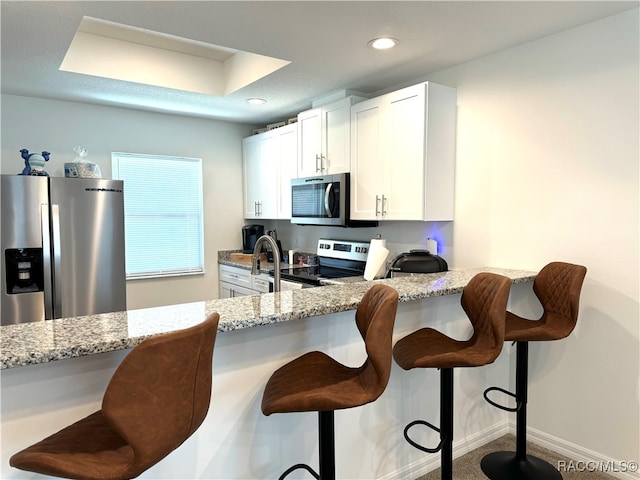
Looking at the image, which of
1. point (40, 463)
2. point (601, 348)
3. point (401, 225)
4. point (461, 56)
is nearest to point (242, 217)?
point (401, 225)

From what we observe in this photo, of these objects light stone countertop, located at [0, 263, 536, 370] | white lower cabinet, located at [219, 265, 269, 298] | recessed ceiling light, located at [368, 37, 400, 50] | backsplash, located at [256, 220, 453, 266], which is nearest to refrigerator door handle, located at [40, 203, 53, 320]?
white lower cabinet, located at [219, 265, 269, 298]

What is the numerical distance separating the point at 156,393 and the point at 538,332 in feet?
5.86

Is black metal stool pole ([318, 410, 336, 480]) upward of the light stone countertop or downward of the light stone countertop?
downward

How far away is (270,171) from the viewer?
4254 mm

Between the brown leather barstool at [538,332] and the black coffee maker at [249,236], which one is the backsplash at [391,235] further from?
the brown leather barstool at [538,332]

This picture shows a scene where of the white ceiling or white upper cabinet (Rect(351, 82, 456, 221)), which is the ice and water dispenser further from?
white upper cabinet (Rect(351, 82, 456, 221))

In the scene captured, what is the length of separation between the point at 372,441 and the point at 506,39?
91.5 inches

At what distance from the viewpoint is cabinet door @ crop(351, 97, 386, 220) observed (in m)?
3.06

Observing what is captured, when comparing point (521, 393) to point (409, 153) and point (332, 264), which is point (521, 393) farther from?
point (332, 264)

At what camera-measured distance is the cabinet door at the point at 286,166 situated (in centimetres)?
390

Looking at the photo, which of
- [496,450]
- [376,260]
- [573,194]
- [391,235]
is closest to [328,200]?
[391,235]

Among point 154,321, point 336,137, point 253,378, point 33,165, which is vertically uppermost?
point 336,137

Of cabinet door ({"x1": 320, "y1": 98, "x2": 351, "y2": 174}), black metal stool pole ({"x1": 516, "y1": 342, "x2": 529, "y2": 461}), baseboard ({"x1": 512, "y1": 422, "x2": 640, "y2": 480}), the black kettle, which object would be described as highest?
cabinet door ({"x1": 320, "y1": 98, "x2": 351, "y2": 174})

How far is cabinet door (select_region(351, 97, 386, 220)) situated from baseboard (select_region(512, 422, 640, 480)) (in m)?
1.72
